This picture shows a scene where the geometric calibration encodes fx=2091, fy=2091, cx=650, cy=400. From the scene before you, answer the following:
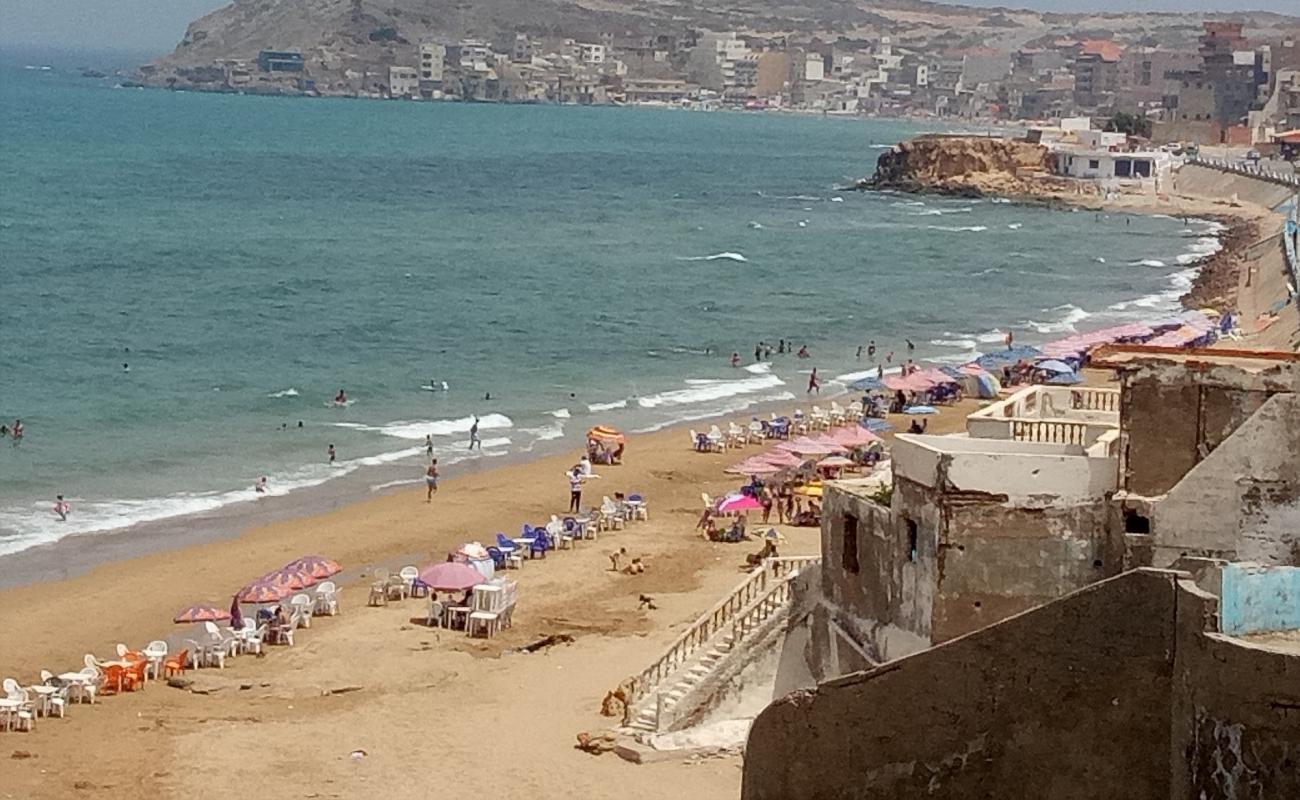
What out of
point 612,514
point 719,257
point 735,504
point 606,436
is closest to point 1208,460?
point 735,504

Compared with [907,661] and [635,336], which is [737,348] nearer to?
[635,336]

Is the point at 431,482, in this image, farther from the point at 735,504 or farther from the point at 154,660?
the point at 154,660

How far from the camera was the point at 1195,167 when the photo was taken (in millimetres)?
119875

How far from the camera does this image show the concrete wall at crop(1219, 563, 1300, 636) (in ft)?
39.7

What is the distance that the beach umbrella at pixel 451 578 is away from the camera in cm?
2677

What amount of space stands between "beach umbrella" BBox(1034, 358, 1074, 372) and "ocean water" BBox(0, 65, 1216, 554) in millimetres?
6305

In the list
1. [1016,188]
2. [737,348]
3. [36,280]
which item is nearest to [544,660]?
[737,348]

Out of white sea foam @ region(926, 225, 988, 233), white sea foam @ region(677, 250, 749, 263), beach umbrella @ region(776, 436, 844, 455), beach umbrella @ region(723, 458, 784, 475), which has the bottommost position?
white sea foam @ region(926, 225, 988, 233)

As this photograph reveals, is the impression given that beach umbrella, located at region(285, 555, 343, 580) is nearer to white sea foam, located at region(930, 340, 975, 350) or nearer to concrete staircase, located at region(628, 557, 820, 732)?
concrete staircase, located at region(628, 557, 820, 732)

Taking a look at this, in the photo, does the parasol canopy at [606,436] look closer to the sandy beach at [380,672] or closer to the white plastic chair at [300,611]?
the sandy beach at [380,672]

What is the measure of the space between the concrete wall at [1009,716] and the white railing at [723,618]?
6.39 meters

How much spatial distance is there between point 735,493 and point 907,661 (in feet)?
70.2

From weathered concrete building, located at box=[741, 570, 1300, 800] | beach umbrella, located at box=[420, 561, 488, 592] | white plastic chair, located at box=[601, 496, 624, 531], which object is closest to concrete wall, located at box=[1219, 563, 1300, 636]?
weathered concrete building, located at box=[741, 570, 1300, 800]

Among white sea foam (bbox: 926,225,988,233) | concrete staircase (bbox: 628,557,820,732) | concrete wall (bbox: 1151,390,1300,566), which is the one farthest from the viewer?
white sea foam (bbox: 926,225,988,233)
